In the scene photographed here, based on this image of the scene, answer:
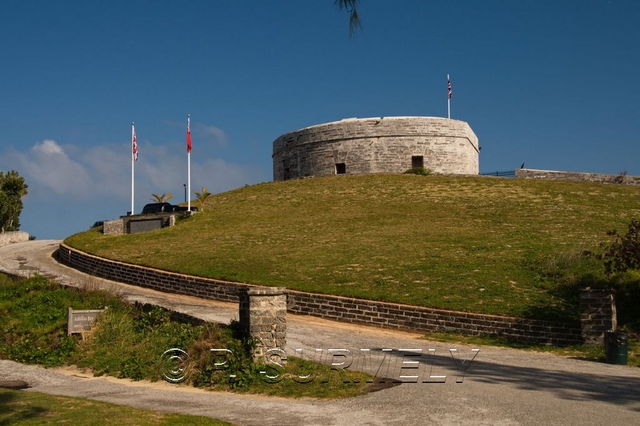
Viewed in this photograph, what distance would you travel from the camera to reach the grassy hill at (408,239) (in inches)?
798

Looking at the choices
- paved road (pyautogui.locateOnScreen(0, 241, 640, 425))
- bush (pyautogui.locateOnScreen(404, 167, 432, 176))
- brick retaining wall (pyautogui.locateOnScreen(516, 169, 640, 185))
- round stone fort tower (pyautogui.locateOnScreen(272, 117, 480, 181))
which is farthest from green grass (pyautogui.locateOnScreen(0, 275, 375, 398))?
brick retaining wall (pyautogui.locateOnScreen(516, 169, 640, 185))

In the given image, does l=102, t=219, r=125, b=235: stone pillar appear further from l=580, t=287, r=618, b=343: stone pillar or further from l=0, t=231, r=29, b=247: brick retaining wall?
l=580, t=287, r=618, b=343: stone pillar

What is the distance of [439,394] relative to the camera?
33.3 feet

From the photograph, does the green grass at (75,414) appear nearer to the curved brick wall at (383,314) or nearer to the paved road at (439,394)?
the paved road at (439,394)

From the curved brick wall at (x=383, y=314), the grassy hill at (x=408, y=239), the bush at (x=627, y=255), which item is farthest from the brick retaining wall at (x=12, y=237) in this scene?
the bush at (x=627, y=255)

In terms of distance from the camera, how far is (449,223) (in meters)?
31.0

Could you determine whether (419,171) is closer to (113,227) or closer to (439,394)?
(113,227)

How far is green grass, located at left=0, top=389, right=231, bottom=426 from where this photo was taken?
891cm

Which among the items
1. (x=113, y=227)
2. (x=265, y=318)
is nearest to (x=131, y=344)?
(x=265, y=318)

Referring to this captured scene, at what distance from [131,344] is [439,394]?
27.4 ft

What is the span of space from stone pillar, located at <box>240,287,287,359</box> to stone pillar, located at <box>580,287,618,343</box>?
28.1 feet

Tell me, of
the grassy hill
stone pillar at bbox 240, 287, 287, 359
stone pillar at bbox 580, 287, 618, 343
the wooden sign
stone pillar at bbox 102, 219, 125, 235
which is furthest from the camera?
stone pillar at bbox 102, 219, 125, 235

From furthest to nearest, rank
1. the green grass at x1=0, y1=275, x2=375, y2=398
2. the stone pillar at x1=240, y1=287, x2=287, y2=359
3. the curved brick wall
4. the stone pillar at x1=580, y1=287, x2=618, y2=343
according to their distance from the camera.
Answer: the curved brick wall, the stone pillar at x1=580, y1=287, x2=618, y2=343, the stone pillar at x1=240, y1=287, x2=287, y2=359, the green grass at x1=0, y1=275, x2=375, y2=398

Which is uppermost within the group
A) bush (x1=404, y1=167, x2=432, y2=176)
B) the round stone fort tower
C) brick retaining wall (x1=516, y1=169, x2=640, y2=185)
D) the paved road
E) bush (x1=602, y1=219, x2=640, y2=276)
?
the round stone fort tower
